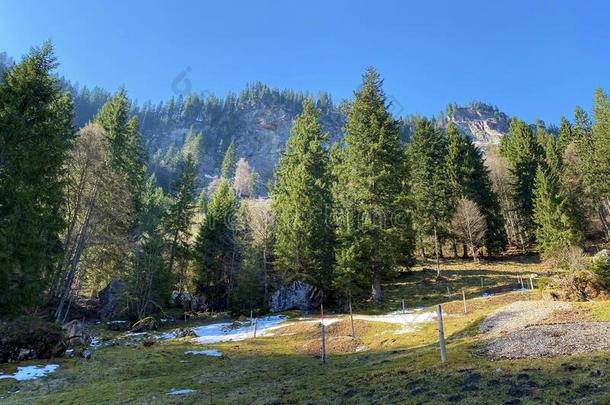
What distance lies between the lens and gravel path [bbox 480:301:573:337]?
1619 cm

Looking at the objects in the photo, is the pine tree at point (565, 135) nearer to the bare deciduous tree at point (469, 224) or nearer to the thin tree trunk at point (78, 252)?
the bare deciduous tree at point (469, 224)

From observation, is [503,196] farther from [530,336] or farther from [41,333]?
[41,333]

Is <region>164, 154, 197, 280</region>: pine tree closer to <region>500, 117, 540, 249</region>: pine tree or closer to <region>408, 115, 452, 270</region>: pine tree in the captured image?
<region>408, 115, 452, 270</region>: pine tree

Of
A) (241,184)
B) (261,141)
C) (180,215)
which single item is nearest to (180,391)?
(180,215)

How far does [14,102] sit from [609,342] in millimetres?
27513

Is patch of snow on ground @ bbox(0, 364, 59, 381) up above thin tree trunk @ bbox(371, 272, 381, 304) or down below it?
below

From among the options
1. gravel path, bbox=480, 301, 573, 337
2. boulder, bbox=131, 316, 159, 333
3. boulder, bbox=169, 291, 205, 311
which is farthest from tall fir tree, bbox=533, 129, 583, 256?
boulder, bbox=131, 316, 159, 333

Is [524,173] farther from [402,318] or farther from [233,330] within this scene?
[233,330]

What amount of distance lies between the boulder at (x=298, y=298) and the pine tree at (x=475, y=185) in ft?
82.8

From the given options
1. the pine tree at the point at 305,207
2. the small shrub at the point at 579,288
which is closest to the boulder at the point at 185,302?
the pine tree at the point at 305,207

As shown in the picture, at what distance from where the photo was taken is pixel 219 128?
7657 inches

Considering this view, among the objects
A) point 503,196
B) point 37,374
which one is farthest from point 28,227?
point 503,196

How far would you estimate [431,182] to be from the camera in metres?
52.9

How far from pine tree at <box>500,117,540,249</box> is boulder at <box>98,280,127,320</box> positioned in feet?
157
